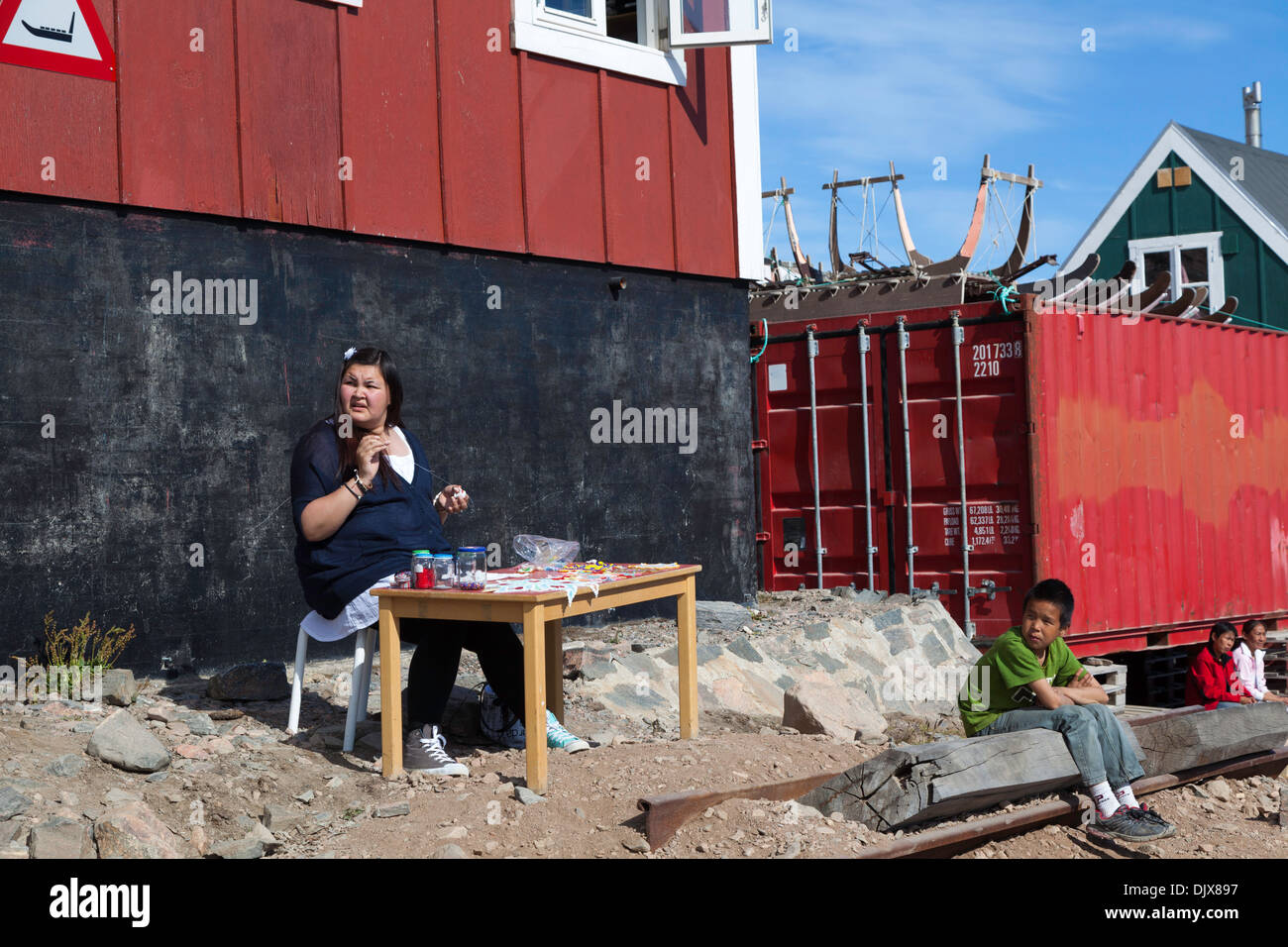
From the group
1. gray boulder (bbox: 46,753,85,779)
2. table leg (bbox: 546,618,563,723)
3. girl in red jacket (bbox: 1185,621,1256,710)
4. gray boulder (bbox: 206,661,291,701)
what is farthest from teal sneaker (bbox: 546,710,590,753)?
girl in red jacket (bbox: 1185,621,1256,710)

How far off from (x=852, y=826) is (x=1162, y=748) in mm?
2039

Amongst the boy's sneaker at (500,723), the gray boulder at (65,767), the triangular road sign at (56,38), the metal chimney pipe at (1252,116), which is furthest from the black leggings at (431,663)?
the metal chimney pipe at (1252,116)

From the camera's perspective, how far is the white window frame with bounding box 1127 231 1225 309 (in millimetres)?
21859

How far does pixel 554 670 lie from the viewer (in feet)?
20.3

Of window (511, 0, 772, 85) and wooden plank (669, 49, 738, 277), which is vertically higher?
window (511, 0, 772, 85)

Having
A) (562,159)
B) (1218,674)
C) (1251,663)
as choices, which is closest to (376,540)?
(562,159)

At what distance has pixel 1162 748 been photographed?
5980 mm

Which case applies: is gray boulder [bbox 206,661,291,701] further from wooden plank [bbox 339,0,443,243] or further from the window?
the window

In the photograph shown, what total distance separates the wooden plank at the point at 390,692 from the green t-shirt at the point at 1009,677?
2.40m

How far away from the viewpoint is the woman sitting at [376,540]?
548 cm

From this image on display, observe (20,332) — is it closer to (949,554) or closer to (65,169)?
(65,169)

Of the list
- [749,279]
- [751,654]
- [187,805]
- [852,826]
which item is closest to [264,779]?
[187,805]

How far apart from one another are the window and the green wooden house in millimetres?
13373

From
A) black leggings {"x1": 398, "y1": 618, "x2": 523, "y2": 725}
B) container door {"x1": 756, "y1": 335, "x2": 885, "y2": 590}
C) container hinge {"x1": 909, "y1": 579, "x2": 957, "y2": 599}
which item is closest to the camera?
black leggings {"x1": 398, "y1": 618, "x2": 523, "y2": 725}
